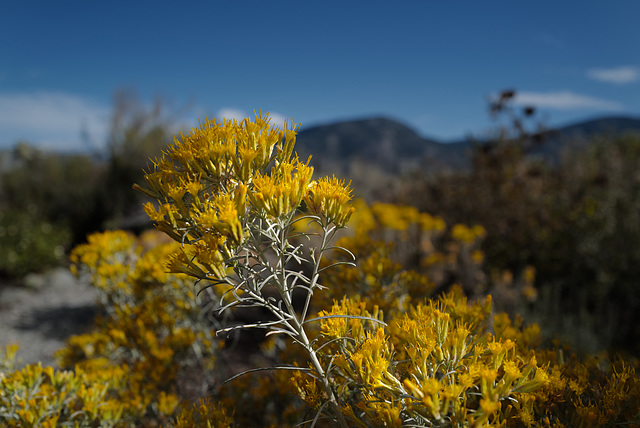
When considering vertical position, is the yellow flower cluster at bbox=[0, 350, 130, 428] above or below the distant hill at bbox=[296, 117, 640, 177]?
below

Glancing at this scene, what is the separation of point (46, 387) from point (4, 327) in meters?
6.54

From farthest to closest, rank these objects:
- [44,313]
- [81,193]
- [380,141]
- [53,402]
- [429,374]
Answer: [380,141]
[81,193]
[44,313]
[53,402]
[429,374]

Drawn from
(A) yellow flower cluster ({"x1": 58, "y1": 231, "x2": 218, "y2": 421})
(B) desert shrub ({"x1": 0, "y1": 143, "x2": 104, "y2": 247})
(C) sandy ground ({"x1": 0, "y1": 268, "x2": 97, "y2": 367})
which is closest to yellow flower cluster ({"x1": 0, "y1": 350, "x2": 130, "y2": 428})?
(A) yellow flower cluster ({"x1": 58, "y1": 231, "x2": 218, "y2": 421})

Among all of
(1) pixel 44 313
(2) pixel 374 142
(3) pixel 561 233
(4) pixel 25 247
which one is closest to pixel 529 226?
(3) pixel 561 233

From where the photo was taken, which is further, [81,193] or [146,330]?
[81,193]

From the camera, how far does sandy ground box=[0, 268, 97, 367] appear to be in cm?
582

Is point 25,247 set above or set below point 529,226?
below

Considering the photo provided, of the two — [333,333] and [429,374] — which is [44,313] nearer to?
[333,333]

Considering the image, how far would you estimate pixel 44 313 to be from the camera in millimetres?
7355

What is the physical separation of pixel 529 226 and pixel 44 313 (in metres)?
9.86

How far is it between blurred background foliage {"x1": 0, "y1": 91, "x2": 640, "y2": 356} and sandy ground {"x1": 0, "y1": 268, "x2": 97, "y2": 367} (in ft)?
1.82

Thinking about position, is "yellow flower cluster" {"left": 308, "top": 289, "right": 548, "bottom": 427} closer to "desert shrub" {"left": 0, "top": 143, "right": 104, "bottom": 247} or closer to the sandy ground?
the sandy ground

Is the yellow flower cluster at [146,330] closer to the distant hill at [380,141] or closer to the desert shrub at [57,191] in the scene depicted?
the desert shrub at [57,191]

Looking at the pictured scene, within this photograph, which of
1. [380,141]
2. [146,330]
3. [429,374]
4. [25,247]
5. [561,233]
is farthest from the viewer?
[380,141]
